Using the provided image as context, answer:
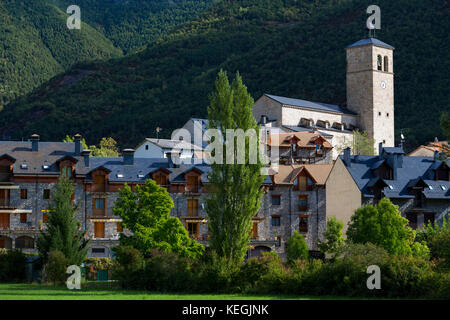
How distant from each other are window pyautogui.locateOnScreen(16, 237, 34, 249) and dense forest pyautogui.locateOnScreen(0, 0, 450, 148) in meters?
60.9

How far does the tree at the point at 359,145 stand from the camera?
104 meters

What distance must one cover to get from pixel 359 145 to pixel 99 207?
54.3 metres

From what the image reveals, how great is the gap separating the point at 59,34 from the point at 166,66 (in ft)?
127

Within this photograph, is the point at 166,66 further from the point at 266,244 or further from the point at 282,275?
the point at 282,275

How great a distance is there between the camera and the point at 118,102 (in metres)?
140

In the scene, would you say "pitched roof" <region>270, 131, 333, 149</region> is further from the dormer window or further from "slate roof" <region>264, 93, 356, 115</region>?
the dormer window

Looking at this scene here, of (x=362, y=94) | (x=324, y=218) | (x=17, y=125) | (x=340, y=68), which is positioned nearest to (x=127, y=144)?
(x=17, y=125)

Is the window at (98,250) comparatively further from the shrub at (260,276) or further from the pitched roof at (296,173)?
the shrub at (260,276)

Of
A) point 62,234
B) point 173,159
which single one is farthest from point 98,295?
point 173,159

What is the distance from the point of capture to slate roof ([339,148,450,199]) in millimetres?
63625

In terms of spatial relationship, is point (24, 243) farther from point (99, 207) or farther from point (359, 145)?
point (359, 145)

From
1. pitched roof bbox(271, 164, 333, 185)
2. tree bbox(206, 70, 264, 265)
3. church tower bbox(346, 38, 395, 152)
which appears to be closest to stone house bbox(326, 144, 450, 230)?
pitched roof bbox(271, 164, 333, 185)

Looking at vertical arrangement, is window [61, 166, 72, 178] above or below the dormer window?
below

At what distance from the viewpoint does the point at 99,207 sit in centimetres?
6075
